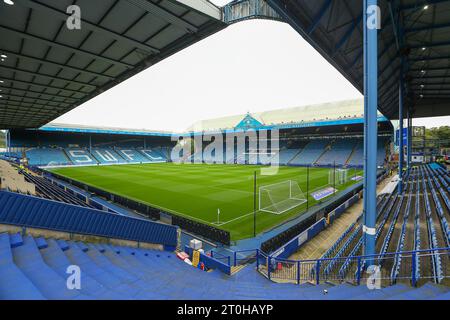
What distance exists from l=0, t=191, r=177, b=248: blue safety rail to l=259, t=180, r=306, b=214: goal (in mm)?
9764

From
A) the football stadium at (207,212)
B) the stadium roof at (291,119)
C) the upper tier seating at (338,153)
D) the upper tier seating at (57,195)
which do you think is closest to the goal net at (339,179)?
Answer: the football stadium at (207,212)

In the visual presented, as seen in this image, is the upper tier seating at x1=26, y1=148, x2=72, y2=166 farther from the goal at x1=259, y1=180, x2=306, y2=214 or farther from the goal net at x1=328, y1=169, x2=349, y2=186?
the goal net at x1=328, y1=169, x2=349, y2=186

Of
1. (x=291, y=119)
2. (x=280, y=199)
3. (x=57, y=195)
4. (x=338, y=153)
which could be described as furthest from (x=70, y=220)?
(x=291, y=119)

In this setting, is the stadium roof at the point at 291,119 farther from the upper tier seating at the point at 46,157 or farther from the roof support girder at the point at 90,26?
the roof support girder at the point at 90,26

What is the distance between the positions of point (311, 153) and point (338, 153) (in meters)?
6.14

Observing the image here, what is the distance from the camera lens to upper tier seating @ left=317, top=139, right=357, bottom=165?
4900cm

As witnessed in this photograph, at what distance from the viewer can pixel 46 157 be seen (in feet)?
172

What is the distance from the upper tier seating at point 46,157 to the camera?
5007cm

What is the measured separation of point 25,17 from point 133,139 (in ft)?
222

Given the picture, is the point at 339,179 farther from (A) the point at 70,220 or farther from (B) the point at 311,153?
(A) the point at 70,220

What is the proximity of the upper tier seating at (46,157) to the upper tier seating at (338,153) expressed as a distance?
207 feet

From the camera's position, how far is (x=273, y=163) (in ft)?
181

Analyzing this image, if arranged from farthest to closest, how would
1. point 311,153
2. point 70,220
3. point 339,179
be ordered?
1. point 311,153
2. point 339,179
3. point 70,220
